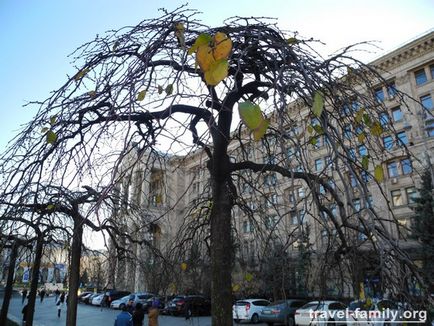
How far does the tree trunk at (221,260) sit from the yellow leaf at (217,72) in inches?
92.7

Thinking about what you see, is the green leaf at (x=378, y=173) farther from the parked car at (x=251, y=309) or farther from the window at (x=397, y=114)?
the window at (x=397, y=114)

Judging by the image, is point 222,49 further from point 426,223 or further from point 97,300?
point 97,300

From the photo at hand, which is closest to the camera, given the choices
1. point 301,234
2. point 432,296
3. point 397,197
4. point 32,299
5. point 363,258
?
point 301,234

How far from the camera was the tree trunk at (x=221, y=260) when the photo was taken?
340 cm

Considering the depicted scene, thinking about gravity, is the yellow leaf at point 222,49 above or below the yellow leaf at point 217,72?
Answer: above

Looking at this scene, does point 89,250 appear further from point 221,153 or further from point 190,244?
point 221,153

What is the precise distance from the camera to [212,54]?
1.65 m

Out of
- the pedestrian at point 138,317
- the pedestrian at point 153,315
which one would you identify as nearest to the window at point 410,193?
the pedestrian at point 138,317

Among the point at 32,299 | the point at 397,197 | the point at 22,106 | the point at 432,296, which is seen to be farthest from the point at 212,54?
the point at 397,197

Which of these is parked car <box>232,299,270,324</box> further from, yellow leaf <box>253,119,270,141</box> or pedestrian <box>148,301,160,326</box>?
yellow leaf <box>253,119,270,141</box>

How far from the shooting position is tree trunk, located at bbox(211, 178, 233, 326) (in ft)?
11.1

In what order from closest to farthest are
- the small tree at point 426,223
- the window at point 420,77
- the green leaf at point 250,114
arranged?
the green leaf at point 250,114 < the small tree at point 426,223 < the window at point 420,77

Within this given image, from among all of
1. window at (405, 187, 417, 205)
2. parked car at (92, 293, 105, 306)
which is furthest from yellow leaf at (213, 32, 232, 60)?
parked car at (92, 293, 105, 306)

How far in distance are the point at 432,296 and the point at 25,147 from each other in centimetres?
414
